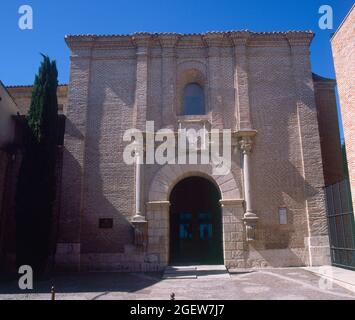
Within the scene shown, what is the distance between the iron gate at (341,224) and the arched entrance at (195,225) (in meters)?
3.92

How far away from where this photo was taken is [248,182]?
11.7 meters

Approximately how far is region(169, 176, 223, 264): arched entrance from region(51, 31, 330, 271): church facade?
0.14 feet

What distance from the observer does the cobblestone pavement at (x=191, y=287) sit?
7.43m

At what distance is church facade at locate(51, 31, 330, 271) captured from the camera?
11.6 meters

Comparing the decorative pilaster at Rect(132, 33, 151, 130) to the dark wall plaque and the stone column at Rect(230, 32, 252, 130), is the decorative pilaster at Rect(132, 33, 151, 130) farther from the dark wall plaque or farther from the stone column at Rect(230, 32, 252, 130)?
the dark wall plaque

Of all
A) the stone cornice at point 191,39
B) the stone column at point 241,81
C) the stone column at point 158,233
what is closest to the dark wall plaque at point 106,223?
the stone column at point 158,233

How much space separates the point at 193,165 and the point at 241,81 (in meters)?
3.68

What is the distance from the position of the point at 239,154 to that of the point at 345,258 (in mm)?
4668

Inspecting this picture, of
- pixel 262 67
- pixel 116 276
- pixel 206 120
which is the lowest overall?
Result: pixel 116 276

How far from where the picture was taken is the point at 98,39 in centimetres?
1338

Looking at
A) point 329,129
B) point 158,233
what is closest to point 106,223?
point 158,233

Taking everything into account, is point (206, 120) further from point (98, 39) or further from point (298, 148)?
point (98, 39)

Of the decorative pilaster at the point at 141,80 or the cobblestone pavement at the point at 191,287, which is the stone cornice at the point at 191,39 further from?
the cobblestone pavement at the point at 191,287

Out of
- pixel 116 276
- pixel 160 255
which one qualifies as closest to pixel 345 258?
pixel 160 255
